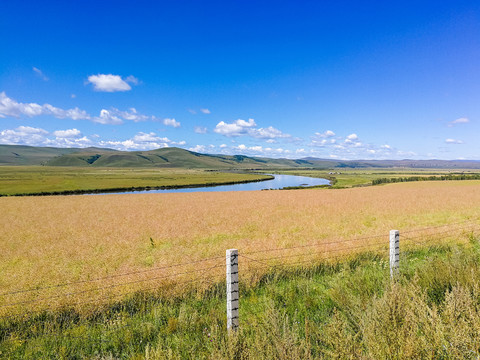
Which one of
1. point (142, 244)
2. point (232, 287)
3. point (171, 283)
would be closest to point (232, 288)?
point (232, 287)

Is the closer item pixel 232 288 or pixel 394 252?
pixel 232 288

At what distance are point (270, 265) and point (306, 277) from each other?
1.23 meters

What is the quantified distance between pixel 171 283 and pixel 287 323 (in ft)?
14.4

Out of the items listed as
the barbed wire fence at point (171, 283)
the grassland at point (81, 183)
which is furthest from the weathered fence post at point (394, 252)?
the grassland at point (81, 183)

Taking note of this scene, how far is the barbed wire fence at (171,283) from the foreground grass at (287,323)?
0.32ft

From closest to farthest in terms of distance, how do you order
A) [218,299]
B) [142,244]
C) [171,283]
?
[218,299] → [171,283] → [142,244]

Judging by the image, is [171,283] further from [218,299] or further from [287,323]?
[287,323]

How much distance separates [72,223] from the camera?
66.2 feet

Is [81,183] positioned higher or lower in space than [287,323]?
lower

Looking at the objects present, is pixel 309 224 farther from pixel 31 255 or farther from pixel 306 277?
pixel 31 255

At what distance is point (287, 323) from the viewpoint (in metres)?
4.32

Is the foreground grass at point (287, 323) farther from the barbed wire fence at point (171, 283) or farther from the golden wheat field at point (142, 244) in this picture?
the golden wheat field at point (142, 244)

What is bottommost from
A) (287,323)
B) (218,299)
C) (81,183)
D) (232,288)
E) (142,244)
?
(81,183)

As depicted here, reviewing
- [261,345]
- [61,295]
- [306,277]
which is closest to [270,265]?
[306,277]
